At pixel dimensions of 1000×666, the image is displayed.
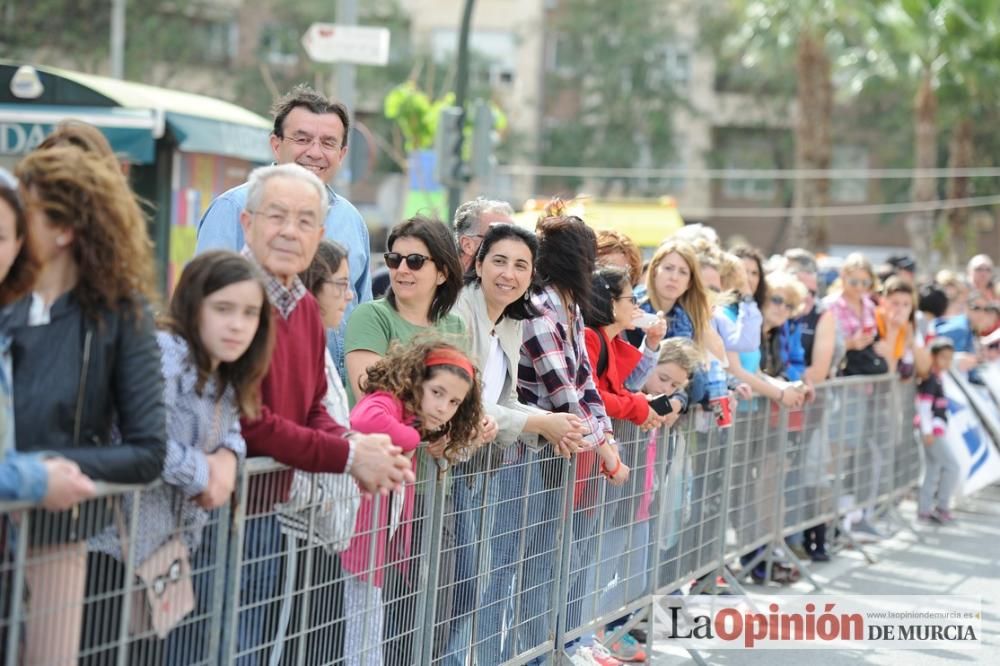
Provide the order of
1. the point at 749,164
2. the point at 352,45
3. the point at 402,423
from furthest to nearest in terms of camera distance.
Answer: the point at 749,164 → the point at 352,45 → the point at 402,423

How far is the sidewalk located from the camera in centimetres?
794

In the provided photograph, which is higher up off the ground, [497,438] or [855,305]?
[855,305]

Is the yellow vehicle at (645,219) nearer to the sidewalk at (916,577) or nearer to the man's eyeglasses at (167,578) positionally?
the sidewalk at (916,577)

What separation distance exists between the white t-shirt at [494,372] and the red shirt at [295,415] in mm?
1468

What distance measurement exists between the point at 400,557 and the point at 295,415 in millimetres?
760

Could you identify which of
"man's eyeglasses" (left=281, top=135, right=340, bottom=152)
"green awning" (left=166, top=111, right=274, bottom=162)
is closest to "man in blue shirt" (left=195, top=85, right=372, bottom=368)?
"man's eyeglasses" (left=281, top=135, right=340, bottom=152)

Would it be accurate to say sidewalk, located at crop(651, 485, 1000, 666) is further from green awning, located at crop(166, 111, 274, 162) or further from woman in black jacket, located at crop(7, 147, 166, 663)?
green awning, located at crop(166, 111, 274, 162)

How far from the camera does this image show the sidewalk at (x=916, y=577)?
26.1ft

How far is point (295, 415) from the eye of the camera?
4.53 meters

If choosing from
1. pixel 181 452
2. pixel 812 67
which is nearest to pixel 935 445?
Result: pixel 181 452

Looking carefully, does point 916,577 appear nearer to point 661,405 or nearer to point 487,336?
point 661,405

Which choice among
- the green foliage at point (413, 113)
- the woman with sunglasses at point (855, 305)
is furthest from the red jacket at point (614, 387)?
the green foliage at point (413, 113)

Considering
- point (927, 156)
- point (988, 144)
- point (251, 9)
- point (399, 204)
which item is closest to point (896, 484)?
point (399, 204)

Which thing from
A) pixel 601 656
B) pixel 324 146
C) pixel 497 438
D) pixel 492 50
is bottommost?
pixel 601 656
